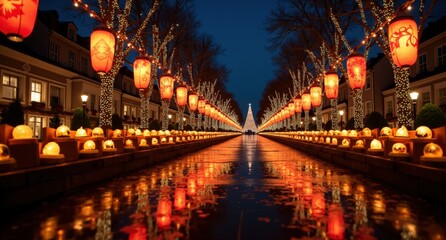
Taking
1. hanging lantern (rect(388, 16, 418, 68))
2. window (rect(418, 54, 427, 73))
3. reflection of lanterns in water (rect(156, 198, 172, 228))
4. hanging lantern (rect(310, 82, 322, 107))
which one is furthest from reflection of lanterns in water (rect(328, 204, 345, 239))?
window (rect(418, 54, 427, 73))

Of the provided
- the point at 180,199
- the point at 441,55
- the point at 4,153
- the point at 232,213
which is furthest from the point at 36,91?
the point at 441,55

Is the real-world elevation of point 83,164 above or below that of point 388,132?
below

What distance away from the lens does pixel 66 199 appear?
7203 millimetres

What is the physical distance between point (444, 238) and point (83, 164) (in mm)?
7898

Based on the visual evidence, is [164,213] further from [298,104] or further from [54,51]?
[298,104]

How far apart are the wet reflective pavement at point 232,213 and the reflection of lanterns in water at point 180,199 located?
19 mm

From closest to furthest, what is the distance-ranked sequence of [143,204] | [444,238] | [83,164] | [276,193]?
[444,238], [143,204], [276,193], [83,164]

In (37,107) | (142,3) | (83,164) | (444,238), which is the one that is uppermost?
(142,3)

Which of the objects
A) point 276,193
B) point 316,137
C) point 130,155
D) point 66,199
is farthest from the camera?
point 316,137

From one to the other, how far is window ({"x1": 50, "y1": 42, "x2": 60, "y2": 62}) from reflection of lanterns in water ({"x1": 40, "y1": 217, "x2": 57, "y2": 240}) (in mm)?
25736

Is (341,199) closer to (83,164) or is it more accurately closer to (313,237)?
(313,237)

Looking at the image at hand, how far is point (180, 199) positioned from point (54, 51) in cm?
2593

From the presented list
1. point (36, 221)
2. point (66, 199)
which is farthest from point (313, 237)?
point (66, 199)

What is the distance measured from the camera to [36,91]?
25.4 m
